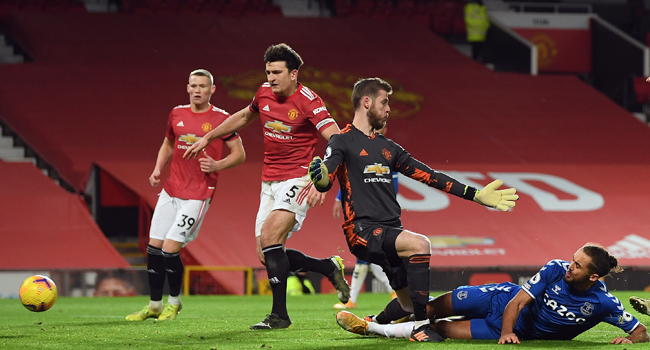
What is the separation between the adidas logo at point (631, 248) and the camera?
1427 centimetres

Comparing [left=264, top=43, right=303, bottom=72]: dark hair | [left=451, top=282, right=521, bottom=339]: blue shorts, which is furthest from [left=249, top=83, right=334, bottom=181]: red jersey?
[left=451, top=282, right=521, bottom=339]: blue shorts

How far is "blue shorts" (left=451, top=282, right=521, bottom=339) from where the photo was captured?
17.6 feet

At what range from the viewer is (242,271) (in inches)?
500

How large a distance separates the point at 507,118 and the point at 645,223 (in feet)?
14.3

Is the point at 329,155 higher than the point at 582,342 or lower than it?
higher

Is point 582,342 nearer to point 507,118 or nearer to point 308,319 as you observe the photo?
point 308,319

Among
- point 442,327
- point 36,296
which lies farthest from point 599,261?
point 36,296

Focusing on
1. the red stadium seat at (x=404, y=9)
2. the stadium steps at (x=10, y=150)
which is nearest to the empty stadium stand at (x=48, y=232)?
the stadium steps at (x=10, y=150)

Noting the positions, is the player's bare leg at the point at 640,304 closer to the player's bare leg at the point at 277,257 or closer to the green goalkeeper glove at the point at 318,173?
the green goalkeeper glove at the point at 318,173

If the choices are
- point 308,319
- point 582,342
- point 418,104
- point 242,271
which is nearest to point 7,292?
point 242,271

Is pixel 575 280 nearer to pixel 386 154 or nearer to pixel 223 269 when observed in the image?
pixel 386 154

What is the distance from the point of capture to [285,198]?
21.0 feet

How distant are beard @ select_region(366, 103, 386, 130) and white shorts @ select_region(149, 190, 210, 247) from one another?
2.68m

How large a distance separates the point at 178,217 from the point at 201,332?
5.37 feet
